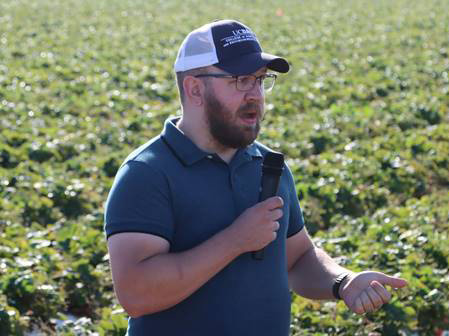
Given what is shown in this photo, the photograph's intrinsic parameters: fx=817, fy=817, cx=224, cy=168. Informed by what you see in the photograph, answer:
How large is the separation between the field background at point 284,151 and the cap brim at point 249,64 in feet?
7.97


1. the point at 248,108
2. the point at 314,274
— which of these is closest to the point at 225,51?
the point at 248,108

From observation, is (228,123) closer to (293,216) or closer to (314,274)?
(293,216)

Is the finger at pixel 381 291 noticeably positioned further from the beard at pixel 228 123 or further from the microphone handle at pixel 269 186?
the beard at pixel 228 123

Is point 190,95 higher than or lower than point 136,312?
higher

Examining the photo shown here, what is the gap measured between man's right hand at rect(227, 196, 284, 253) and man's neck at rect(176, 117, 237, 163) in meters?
0.31

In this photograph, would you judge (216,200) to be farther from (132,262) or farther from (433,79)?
(433,79)

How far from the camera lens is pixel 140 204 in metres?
2.70

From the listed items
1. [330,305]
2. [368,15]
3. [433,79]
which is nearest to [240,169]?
[330,305]

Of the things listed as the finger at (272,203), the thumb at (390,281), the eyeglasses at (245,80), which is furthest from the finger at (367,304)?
the eyeglasses at (245,80)

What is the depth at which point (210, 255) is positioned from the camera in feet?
8.75

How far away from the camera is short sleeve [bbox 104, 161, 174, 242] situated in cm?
269

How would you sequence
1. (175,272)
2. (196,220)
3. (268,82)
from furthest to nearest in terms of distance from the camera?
(268,82) → (196,220) → (175,272)

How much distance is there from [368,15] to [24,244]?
24947 millimetres

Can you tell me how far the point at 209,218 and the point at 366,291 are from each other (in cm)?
67
